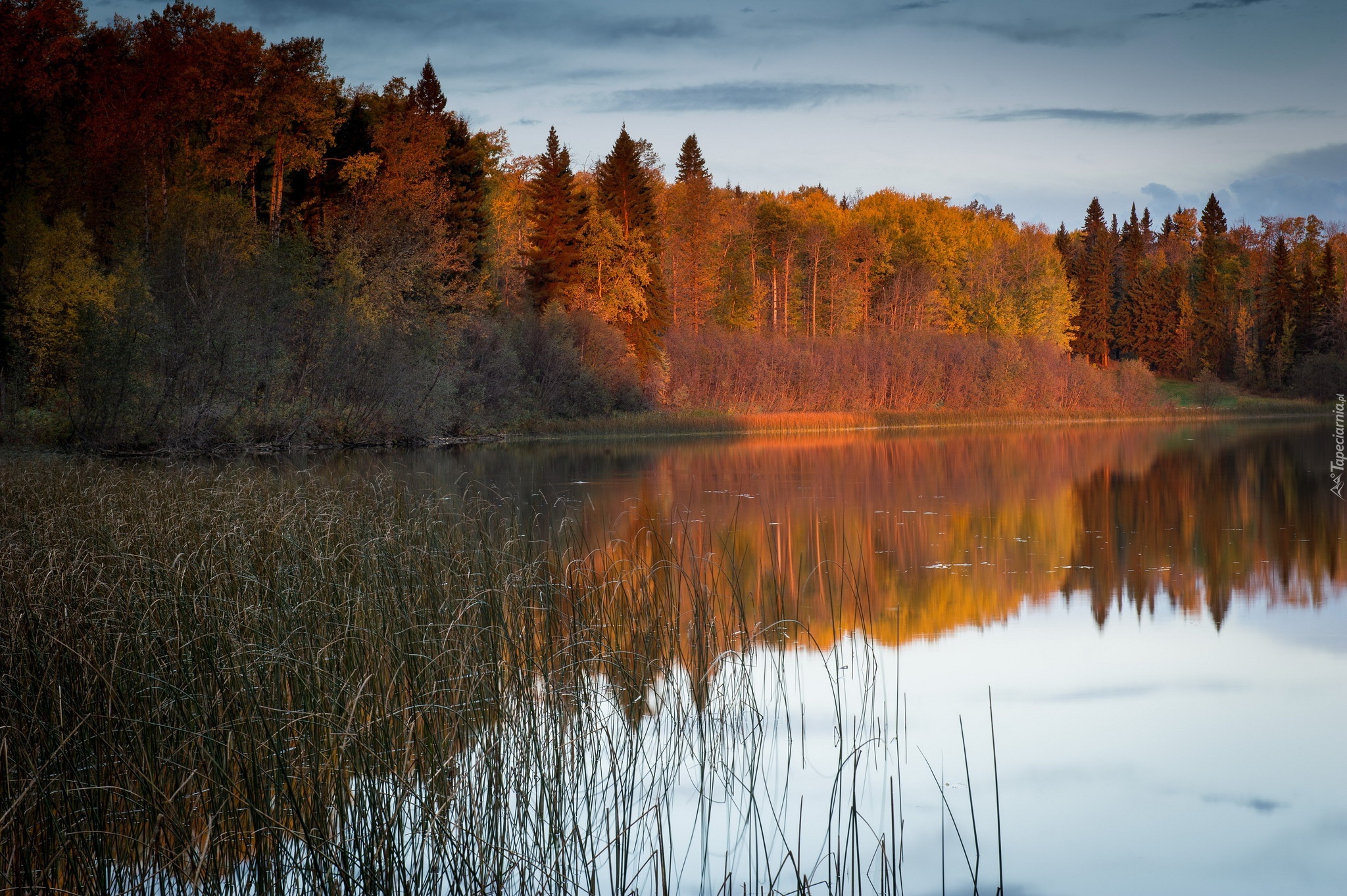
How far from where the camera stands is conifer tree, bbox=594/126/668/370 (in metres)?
42.0

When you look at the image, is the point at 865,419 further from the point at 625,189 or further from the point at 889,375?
the point at 625,189

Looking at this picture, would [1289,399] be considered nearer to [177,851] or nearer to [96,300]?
[96,300]

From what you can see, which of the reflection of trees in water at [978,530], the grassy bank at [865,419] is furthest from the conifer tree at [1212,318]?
the reflection of trees in water at [978,530]

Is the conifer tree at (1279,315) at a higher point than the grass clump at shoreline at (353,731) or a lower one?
higher

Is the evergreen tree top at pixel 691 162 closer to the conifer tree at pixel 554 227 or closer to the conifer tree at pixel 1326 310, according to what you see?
the conifer tree at pixel 554 227

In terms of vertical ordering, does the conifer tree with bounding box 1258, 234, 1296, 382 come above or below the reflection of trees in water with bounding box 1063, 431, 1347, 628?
above

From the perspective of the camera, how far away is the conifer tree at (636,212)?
42000mm

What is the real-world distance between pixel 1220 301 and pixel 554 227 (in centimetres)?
4819

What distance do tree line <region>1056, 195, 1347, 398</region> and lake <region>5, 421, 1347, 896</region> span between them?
55.2 metres

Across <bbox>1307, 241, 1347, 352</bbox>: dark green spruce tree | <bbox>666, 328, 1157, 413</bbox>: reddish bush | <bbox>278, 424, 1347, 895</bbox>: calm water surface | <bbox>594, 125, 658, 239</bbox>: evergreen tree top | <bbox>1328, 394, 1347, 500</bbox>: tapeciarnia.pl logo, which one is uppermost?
<bbox>594, 125, 658, 239</bbox>: evergreen tree top

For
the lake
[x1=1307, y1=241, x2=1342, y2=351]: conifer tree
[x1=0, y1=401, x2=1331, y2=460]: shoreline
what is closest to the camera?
the lake

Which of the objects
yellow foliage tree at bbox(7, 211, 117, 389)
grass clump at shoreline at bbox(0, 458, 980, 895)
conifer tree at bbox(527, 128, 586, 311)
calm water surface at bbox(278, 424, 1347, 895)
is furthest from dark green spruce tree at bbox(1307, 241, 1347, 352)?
grass clump at shoreline at bbox(0, 458, 980, 895)

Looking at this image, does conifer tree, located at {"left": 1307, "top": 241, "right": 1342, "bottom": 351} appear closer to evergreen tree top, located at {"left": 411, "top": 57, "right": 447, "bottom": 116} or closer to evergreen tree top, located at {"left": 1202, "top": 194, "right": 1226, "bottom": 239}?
evergreen tree top, located at {"left": 1202, "top": 194, "right": 1226, "bottom": 239}

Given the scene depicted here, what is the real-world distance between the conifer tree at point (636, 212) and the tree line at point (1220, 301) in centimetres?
3349
